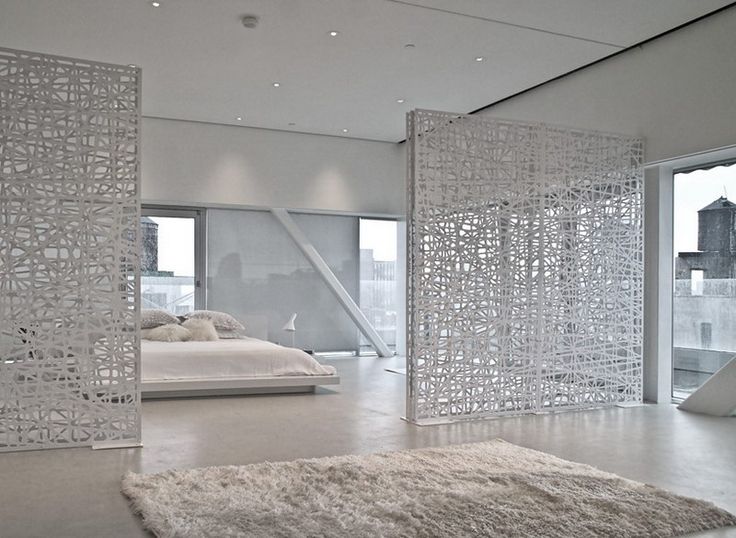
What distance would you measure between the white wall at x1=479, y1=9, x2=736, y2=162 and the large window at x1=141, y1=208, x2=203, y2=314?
490cm

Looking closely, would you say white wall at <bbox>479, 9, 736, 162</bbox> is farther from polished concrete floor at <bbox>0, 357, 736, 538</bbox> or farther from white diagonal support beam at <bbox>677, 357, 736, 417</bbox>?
→ polished concrete floor at <bbox>0, 357, 736, 538</bbox>

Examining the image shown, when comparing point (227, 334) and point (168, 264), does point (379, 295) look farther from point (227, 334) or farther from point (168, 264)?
point (168, 264)

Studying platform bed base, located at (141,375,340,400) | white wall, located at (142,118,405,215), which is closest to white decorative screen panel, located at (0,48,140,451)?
platform bed base, located at (141,375,340,400)

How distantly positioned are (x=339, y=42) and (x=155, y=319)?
401 centimetres

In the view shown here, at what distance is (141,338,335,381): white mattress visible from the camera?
6.89m

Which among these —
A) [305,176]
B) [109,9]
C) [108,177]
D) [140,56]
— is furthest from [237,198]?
[108,177]

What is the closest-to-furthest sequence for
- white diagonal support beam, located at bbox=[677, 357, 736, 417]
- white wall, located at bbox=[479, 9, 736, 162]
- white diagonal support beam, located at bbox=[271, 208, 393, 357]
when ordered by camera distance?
white wall, located at bbox=[479, 9, 736, 162] < white diagonal support beam, located at bbox=[677, 357, 736, 417] < white diagonal support beam, located at bbox=[271, 208, 393, 357]

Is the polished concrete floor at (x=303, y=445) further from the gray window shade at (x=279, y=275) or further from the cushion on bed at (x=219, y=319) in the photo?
the gray window shade at (x=279, y=275)

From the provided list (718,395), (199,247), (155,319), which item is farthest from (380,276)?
(718,395)

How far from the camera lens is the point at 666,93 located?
6.60m

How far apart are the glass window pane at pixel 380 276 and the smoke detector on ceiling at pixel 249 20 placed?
17.0ft

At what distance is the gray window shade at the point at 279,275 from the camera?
392 inches

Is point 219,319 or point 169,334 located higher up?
point 219,319

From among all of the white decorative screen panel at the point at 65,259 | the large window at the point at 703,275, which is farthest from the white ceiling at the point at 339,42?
the large window at the point at 703,275
